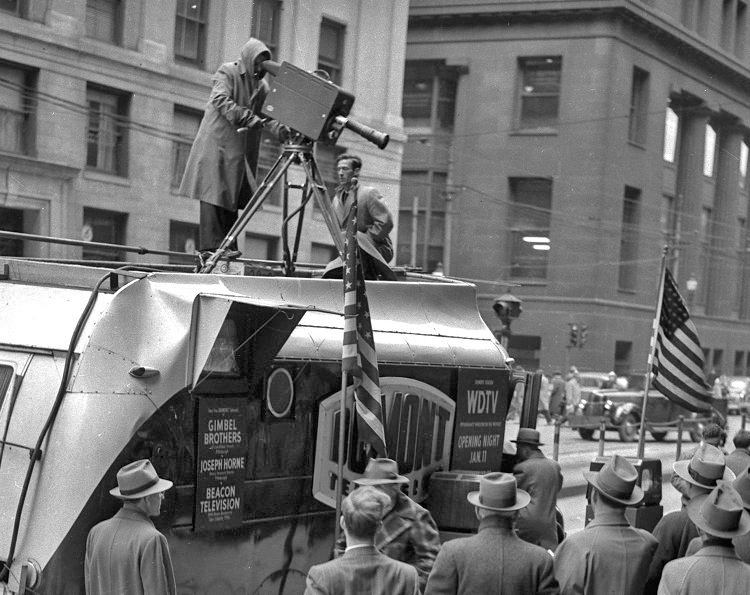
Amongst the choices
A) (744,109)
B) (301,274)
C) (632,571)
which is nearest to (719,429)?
(301,274)

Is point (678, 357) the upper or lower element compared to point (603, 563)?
upper

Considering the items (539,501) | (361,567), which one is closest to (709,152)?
(539,501)

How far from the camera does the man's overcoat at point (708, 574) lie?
5.33 metres

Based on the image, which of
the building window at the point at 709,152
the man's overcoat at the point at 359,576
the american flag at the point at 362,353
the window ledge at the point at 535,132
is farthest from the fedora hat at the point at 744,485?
the building window at the point at 709,152

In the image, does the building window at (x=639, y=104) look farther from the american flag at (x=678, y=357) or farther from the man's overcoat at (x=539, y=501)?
the man's overcoat at (x=539, y=501)

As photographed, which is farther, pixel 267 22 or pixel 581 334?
pixel 581 334

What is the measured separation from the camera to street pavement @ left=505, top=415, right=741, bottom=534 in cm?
1942

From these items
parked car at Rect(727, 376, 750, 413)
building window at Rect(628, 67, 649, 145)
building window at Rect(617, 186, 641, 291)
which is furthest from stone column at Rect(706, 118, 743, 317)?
building window at Rect(617, 186, 641, 291)

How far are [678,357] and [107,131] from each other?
17.6 meters

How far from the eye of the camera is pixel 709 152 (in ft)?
192

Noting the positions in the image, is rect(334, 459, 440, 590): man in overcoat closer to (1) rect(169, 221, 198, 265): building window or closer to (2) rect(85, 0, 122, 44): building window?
(2) rect(85, 0, 122, 44): building window

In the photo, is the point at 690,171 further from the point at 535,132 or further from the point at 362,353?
the point at 362,353

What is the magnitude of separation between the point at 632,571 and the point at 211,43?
962 inches

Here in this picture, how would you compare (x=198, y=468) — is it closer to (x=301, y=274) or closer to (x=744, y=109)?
(x=301, y=274)
